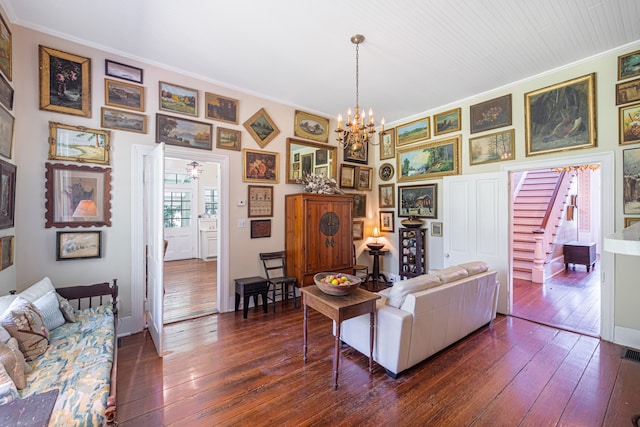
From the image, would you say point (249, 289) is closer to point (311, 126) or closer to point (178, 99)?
point (178, 99)

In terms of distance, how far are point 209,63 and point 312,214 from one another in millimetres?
2577

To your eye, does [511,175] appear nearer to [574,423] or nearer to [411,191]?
[411,191]

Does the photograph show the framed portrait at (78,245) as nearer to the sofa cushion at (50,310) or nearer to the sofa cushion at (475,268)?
the sofa cushion at (50,310)

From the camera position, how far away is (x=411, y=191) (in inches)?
213

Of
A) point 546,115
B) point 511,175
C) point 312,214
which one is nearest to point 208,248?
point 312,214

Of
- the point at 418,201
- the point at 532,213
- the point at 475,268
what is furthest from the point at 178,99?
the point at 532,213

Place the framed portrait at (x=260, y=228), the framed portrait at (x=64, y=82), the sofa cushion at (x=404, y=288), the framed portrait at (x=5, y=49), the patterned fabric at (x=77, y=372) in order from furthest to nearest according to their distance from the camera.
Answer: the framed portrait at (x=260, y=228), the framed portrait at (x=64, y=82), the sofa cushion at (x=404, y=288), the framed portrait at (x=5, y=49), the patterned fabric at (x=77, y=372)

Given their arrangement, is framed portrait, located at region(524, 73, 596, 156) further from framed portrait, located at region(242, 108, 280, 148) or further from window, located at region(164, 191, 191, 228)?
window, located at region(164, 191, 191, 228)

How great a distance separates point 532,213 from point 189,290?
8000 millimetres

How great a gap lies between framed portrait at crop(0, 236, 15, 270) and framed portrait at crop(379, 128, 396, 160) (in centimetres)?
576

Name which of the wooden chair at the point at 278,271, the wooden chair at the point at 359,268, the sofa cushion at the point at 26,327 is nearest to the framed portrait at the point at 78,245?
the sofa cushion at the point at 26,327

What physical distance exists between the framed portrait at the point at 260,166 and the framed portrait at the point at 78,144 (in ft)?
5.74

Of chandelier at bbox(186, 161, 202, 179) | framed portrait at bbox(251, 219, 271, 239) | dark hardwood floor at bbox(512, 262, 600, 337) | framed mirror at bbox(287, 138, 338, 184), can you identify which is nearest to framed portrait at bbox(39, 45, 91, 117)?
framed portrait at bbox(251, 219, 271, 239)

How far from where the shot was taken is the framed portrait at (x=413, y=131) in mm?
5145
